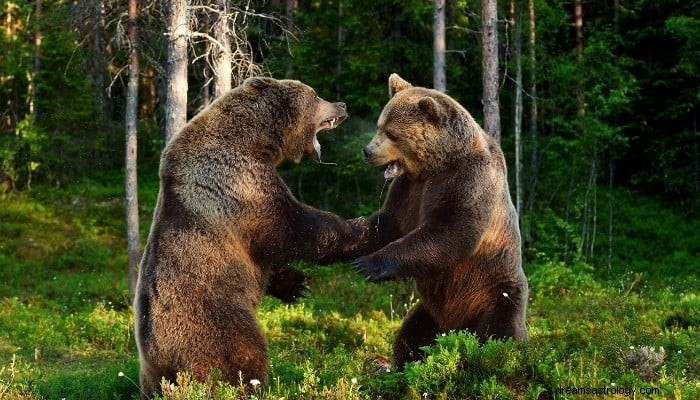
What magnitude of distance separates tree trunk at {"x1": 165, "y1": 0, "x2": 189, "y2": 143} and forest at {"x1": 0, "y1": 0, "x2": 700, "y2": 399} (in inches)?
1.2

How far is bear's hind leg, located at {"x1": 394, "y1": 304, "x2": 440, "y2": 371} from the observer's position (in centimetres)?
646

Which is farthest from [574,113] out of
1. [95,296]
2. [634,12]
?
[95,296]

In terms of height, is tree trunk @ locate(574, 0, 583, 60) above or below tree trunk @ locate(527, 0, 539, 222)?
above

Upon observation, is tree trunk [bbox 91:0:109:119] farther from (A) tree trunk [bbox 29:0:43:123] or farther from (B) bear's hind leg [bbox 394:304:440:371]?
(B) bear's hind leg [bbox 394:304:440:371]

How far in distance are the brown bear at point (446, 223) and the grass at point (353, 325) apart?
55cm

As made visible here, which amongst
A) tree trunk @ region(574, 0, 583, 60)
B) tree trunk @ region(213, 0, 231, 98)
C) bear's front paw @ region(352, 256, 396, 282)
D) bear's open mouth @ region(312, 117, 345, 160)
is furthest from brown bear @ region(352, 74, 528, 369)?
tree trunk @ region(574, 0, 583, 60)

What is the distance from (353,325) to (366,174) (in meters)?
9.55

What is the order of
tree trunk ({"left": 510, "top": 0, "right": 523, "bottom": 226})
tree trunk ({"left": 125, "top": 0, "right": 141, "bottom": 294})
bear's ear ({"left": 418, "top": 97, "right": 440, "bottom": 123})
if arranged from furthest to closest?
tree trunk ({"left": 510, "top": 0, "right": 523, "bottom": 226}), tree trunk ({"left": 125, "top": 0, "right": 141, "bottom": 294}), bear's ear ({"left": 418, "top": 97, "right": 440, "bottom": 123})

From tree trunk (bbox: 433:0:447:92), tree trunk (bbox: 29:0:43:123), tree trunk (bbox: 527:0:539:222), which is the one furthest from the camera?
tree trunk (bbox: 29:0:43:123)


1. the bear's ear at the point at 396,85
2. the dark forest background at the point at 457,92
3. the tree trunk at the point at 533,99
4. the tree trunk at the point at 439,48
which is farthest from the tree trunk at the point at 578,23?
the bear's ear at the point at 396,85

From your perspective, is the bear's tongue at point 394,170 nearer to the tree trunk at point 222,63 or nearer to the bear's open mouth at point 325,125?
the bear's open mouth at point 325,125

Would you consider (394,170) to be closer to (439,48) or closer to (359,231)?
(359,231)

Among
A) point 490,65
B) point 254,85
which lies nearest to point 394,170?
point 254,85

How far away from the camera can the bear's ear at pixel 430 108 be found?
5.93 m
